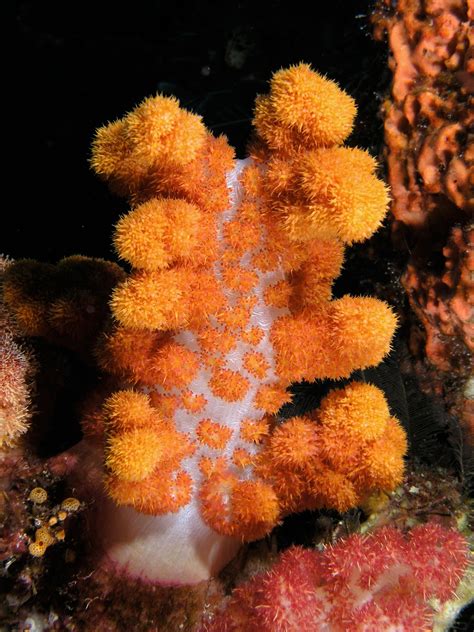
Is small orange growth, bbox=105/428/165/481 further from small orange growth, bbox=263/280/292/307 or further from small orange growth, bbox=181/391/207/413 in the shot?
small orange growth, bbox=263/280/292/307

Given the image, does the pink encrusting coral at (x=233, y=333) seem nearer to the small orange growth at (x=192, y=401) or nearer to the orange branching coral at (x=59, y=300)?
the small orange growth at (x=192, y=401)

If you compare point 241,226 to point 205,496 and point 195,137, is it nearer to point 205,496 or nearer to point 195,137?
point 195,137

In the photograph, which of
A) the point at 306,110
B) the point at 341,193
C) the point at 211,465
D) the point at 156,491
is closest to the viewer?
the point at 341,193

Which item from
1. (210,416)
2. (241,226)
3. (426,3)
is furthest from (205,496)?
(426,3)

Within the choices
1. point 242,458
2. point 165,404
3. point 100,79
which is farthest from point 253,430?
point 100,79

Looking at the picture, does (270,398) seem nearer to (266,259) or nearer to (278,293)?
(278,293)

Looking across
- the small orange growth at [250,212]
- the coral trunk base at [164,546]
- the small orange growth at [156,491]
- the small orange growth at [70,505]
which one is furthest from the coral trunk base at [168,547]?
the small orange growth at [250,212]
